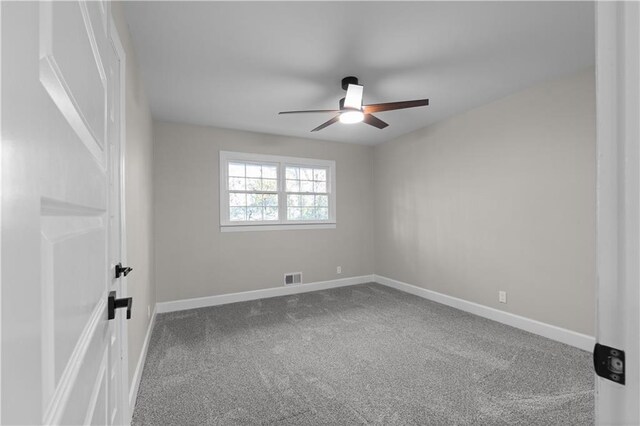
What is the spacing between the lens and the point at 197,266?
4.20 metres

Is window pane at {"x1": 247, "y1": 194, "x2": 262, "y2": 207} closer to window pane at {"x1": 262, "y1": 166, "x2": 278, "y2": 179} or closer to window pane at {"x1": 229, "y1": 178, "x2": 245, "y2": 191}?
window pane at {"x1": 229, "y1": 178, "x2": 245, "y2": 191}

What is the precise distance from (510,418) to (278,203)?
147 inches

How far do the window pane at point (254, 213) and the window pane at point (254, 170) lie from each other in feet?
1.69

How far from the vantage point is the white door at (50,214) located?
1.00ft

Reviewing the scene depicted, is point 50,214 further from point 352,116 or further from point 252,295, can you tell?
point 252,295

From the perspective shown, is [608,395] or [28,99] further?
[608,395]

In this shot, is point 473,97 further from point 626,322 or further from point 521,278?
point 626,322

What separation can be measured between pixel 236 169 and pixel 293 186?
938 millimetres

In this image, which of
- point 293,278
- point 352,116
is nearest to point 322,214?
point 293,278

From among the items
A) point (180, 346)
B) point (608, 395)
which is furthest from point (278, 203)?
point (608, 395)

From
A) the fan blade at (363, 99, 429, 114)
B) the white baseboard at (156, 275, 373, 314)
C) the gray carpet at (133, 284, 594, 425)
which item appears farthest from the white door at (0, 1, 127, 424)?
the white baseboard at (156, 275, 373, 314)

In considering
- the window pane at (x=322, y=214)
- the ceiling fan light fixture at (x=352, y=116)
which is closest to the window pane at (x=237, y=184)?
the window pane at (x=322, y=214)

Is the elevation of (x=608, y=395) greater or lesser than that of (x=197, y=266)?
greater

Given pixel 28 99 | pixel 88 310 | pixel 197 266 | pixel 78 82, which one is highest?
pixel 78 82
